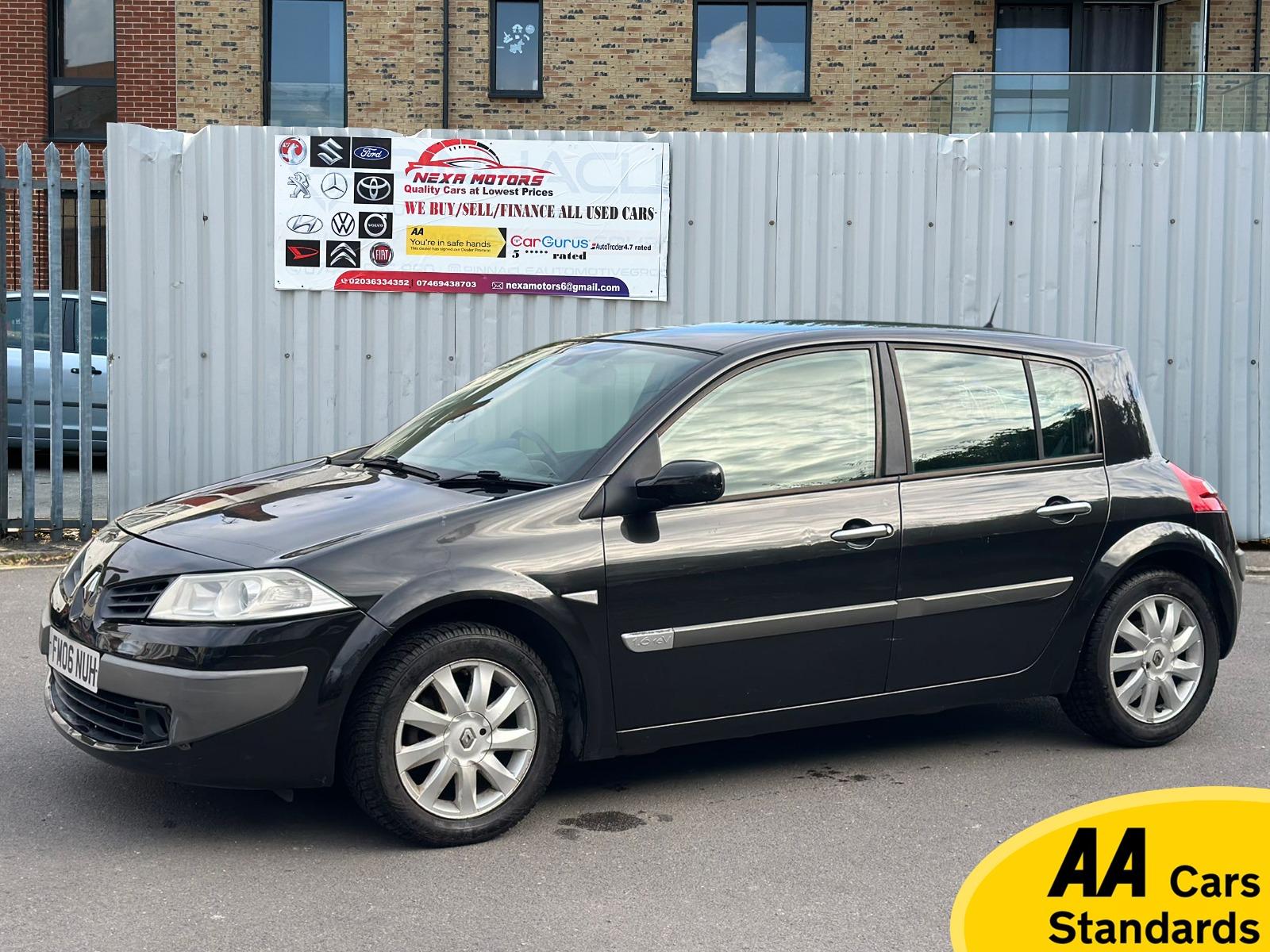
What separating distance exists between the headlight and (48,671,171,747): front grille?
270mm

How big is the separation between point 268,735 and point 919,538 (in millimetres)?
2291

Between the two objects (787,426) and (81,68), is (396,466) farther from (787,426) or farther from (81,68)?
(81,68)

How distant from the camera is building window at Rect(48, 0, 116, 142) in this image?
21234 mm

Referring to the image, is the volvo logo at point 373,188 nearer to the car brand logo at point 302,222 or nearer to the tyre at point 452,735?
the car brand logo at point 302,222

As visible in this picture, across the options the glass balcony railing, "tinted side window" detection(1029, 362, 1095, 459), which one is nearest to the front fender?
"tinted side window" detection(1029, 362, 1095, 459)

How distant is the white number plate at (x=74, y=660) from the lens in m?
4.51

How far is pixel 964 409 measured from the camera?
554 centimetres

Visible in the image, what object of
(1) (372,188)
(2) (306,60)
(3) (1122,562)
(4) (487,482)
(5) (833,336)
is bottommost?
(3) (1122,562)

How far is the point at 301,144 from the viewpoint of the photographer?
32.7 feet

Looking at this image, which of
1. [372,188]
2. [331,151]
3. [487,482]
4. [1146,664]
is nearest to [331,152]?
[331,151]

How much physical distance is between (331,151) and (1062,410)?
5.92 m

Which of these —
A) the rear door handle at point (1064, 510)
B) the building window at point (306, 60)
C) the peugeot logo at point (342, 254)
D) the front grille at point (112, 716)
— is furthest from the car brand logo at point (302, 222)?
the building window at point (306, 60)

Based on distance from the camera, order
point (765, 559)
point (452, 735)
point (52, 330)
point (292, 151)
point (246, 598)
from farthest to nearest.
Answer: point (292, 151) → point (52, 330) → point (765, 559) → point (452, 735) → point (246, 598)

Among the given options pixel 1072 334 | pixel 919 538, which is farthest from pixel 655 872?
pixel 1072 334
